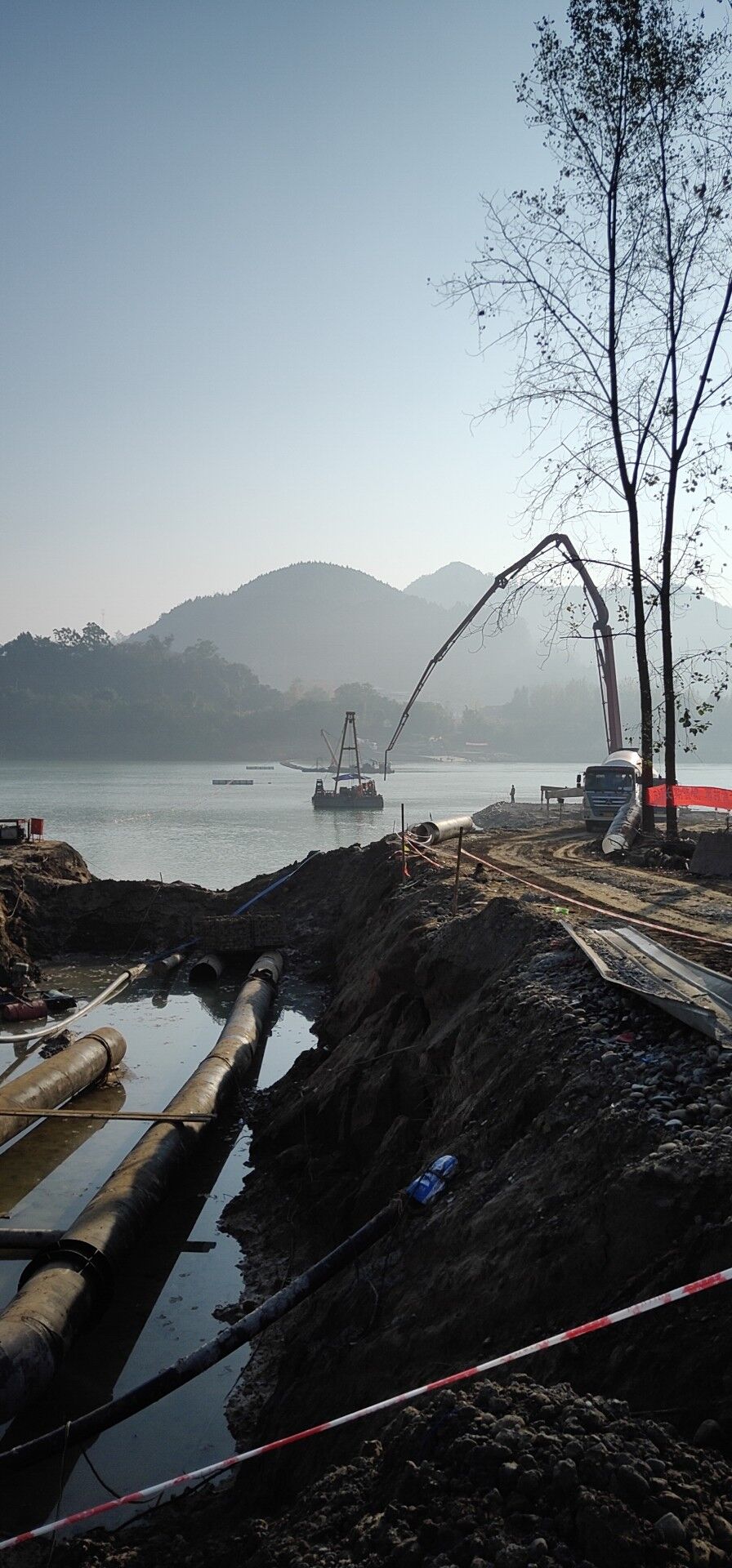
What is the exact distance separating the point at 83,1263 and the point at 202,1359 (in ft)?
8.44

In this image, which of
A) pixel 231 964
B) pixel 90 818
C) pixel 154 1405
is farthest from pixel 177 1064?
pixel 90 818

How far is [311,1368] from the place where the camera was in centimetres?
682

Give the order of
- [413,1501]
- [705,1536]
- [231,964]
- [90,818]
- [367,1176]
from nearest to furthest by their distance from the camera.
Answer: [705,1536]
[413,1501]
[367,1176]
[231,964]
[90,818]

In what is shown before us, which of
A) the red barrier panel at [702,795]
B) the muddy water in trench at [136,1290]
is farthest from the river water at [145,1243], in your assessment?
the red barrier panel at [702,795]

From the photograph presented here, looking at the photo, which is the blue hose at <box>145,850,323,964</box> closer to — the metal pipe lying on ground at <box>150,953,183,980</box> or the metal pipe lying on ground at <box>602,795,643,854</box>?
the metal pipe lying on ground at <box>150,953,183,980</box>

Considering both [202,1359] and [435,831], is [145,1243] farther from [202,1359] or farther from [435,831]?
[435,831]

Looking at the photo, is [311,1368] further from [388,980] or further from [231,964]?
[231,964]

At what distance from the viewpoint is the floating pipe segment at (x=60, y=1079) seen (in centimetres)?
1385

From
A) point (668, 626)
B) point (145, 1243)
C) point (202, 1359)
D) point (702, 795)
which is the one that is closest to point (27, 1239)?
point (145, 1243)

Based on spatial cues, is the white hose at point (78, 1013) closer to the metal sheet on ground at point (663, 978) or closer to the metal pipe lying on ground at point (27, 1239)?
the metal pipe lying on ground at point (27, 1239)

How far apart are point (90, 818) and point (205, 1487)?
238 feet

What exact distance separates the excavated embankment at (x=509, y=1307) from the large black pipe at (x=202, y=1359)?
164 mm

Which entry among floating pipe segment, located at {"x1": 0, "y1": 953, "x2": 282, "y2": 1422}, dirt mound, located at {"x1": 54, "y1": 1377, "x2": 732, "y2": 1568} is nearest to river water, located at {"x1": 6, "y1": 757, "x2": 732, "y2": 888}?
floating pipe segment, located at {"x1": 0, "y1": 953, "x2": 282, "y2": 1422}

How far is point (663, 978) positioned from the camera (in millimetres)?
8703
